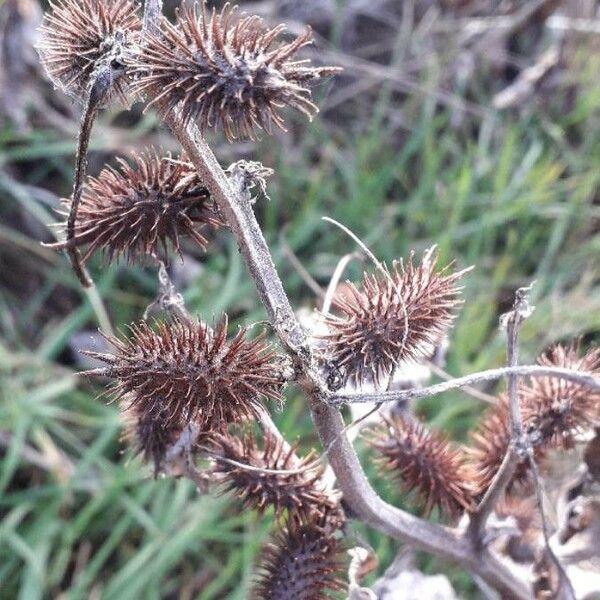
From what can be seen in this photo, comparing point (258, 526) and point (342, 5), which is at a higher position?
point (342, 5)

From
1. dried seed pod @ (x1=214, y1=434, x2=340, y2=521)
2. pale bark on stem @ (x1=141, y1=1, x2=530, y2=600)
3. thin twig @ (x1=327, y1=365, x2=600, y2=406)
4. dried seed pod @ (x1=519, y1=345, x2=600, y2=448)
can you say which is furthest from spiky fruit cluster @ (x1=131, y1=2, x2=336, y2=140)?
dried seed pod @ (x1=519, y1=345, x2=600, y2=448)


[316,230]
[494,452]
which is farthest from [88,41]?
[316,230]

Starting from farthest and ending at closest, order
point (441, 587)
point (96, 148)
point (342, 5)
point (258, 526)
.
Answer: point (342, 5)
point (96, 148)
point (258, 526)
point (441, 587)

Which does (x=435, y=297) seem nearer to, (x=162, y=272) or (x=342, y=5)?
(x=162, y=272)

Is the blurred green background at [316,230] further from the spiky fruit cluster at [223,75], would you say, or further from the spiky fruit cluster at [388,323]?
the spiky fruit cluster at [223,75]

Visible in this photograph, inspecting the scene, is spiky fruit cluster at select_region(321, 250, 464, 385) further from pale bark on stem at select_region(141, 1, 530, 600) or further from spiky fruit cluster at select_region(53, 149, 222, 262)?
spiky fruit cluster at select_region(53, 149, 222, 262)

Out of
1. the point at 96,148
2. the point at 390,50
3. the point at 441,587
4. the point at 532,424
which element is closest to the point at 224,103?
the point at 532,424
